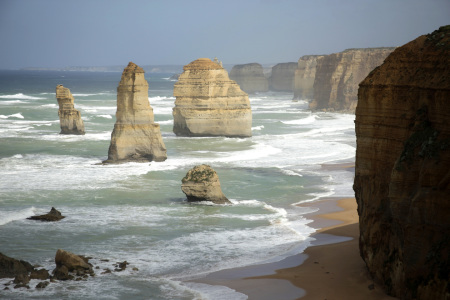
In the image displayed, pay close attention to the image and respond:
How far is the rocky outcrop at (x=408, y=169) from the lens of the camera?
1185 centimetres

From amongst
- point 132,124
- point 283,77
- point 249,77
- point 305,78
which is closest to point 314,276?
point 132,124

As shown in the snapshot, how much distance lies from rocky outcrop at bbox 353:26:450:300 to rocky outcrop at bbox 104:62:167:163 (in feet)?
74.1

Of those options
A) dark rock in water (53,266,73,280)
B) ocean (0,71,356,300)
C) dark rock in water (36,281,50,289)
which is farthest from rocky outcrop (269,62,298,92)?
dark rock in water (36,281,50,289)

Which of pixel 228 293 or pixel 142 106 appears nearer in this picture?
pixel 228 293

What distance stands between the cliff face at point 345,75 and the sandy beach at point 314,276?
69.5 meters

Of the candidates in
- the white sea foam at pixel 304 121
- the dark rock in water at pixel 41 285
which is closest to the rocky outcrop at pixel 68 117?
the white sea foam at pixel 304 121

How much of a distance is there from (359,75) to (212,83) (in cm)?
4354

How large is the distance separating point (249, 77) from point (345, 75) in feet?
192

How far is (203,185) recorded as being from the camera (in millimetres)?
25859

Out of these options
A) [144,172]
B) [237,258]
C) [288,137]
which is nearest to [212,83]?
[288,137]

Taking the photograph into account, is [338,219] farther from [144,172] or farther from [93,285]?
[144,172]

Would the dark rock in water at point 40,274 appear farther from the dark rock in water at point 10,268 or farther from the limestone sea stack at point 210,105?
the limestone sea stack at point 210,105

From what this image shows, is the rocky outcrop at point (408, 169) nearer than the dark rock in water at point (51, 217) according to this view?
Yes

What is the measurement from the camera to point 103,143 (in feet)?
156
